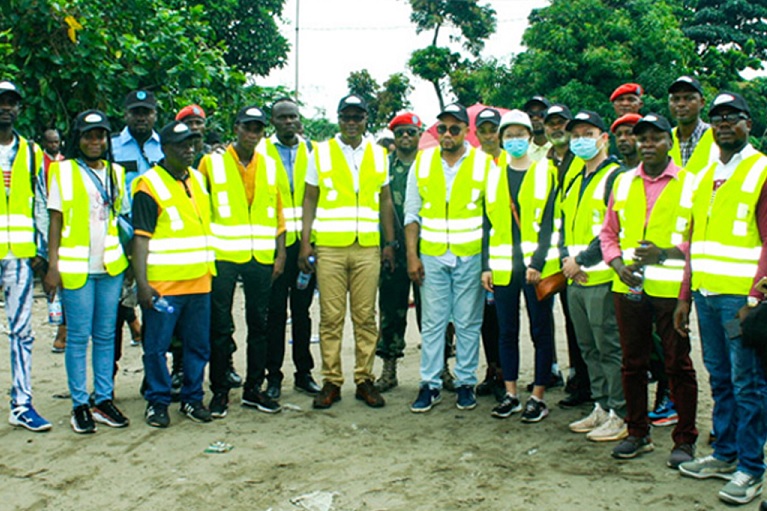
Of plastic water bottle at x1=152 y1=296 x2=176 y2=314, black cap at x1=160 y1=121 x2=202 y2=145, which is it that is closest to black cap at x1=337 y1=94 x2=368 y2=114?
black cap at x1=160 y1=121 x2=202 y2=145

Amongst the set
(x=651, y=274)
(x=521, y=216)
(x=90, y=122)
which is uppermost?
(x=90, y=122)

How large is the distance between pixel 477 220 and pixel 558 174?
0.71 meters

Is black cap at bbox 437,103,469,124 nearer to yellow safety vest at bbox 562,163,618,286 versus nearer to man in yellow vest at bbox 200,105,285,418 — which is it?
yellow safety vest at bbox 562,163,618,286

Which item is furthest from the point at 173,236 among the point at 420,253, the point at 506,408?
the point at 506,408

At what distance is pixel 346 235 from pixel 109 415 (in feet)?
7.19

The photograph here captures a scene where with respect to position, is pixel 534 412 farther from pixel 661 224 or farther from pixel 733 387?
pixel 661 224

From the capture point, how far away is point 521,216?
5.94 m

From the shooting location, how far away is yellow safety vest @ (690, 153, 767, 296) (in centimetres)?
429

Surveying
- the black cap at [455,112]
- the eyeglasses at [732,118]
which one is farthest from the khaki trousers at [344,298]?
the eyeglasses at [732,118]

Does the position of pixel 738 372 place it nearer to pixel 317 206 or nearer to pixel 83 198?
pixel 317 206

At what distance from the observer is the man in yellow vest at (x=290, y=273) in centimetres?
650

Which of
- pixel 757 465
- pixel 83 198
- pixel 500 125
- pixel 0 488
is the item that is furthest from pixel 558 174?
pixel 0 488

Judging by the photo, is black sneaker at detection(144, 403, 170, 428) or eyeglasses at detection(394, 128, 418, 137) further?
eyeglasses at detection(394, 128, 418, 137)

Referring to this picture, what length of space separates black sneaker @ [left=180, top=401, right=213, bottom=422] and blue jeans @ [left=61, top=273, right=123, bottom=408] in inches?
22.2
